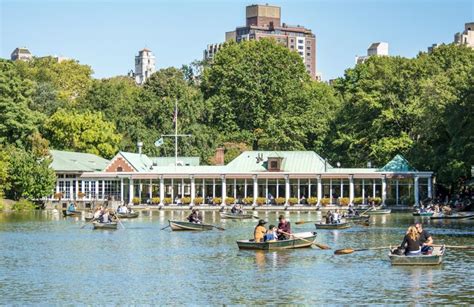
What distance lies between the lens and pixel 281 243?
4678 cm

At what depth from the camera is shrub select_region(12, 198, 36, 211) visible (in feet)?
292

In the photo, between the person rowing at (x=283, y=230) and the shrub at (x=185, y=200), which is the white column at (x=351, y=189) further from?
the person rowing at (x=283, y=230)

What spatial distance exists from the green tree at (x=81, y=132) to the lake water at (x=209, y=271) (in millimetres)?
48667

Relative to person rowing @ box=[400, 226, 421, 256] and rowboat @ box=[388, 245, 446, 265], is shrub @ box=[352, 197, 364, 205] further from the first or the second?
person rowing @ box=[400, 226, 421, 256]

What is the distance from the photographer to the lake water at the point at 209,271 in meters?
33.9

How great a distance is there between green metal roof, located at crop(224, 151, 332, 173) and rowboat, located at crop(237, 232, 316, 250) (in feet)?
Answer: 159

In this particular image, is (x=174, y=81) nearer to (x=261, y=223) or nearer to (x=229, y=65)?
(x=229, y=65)

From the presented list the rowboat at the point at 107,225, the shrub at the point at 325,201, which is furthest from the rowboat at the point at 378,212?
the rowboat at the point at 107,225

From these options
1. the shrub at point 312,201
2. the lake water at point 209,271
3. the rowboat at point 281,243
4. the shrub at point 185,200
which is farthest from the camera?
the shrub at point 185,200

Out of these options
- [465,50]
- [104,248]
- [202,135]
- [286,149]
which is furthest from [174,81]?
[104,248]

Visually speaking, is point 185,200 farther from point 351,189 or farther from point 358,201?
point 358,201

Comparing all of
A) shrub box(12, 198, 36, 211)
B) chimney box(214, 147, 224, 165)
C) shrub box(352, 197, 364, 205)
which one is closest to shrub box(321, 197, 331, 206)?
shrub box(352, 197, 364, 205)

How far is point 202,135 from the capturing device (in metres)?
113

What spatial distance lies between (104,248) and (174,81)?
245ft
